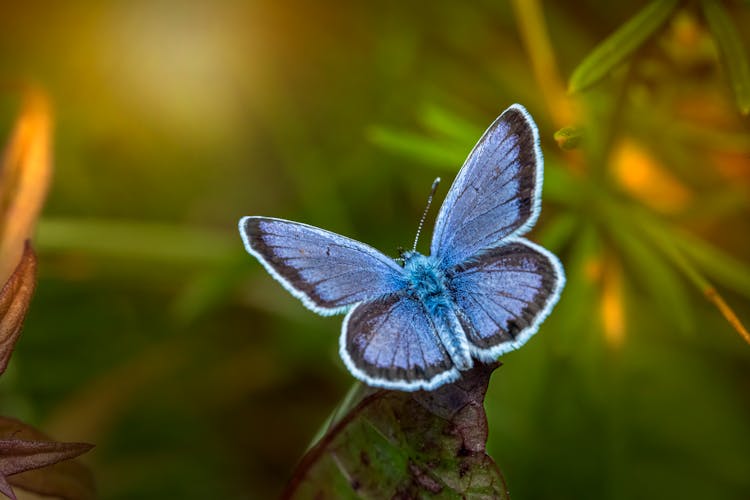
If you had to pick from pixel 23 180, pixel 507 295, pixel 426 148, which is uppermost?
pixel 23 180

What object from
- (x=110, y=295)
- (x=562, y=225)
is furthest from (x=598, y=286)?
(x=110, y=295)

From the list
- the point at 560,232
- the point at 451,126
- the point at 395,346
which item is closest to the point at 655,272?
the point at 560,232

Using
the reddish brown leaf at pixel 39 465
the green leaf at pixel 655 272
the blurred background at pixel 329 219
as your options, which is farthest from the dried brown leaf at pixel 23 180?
the green leaf at pixel 655 272

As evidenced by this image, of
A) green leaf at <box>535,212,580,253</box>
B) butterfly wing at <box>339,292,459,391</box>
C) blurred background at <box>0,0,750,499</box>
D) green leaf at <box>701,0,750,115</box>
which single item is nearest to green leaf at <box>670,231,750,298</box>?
blurred background at <box>0,0,750,499</box>

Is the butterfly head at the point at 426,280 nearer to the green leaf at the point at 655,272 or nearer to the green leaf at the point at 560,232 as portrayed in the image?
the green leaf at the point at 560,232

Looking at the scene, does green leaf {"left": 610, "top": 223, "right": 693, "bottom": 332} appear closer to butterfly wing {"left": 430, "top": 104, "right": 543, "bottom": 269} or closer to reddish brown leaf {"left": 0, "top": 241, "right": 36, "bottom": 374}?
butterfly wing {"left": 430, "top": 104, "right": 543, "bottom": 269}

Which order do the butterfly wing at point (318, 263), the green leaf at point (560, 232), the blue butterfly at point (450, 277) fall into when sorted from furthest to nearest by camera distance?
1. the green leaf at point (560, 232)
2. the butterfly wing at point (318, 263)
3. the blue butterfly at point (450, 277)

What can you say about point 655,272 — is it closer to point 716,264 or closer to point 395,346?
point 716,264

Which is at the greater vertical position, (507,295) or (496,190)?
(496,190)
